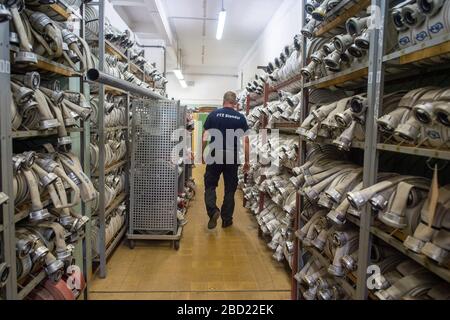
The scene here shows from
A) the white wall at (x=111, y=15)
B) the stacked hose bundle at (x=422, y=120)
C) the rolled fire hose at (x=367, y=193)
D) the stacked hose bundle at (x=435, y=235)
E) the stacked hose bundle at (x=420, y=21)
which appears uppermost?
the white wall at (x=111, y=15)

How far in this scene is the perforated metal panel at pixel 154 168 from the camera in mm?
3740

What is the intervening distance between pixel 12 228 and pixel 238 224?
3656 millimetres

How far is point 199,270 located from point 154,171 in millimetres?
1187

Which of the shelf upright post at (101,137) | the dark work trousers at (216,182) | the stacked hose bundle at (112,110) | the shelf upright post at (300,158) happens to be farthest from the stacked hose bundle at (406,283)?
the dark work trousers at (216,182)

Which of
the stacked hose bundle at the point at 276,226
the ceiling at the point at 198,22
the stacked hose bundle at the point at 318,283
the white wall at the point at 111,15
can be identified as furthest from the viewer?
the ceiling at the point at 198,22

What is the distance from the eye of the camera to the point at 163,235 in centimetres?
386

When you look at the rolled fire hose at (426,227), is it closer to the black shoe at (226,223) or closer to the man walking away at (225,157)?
the man walking away at (225,157)

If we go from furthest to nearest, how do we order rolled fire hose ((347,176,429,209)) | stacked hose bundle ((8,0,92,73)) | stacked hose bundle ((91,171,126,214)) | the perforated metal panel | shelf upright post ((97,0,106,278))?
the perforated metal panel, stacked hose bundle ((91,171,126,214)), shelf upright post ((97,0,106,278)), stacked hose bundle ((8,0,92,73)), rolled fire hose ((347,176,429,209))

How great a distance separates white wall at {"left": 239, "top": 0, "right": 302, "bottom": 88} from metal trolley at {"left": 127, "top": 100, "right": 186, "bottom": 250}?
2.29 m

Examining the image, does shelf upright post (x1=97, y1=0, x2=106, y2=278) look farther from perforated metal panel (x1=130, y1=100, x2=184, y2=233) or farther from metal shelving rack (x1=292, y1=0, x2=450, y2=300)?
metal shelving rack (x1=292, y1=0, x2=450, y2=300)

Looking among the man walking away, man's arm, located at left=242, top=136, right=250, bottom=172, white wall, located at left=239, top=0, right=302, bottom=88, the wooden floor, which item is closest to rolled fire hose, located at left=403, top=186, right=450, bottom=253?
the wooden floor

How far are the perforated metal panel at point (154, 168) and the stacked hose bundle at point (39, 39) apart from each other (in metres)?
1.43

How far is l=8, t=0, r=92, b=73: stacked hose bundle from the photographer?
152 cm

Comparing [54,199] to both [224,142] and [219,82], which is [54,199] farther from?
[219,82]
